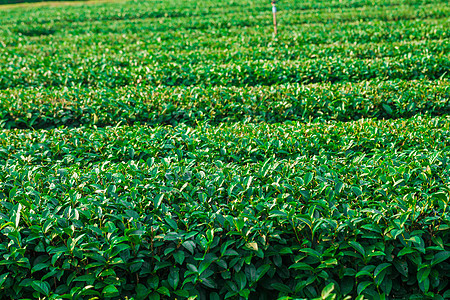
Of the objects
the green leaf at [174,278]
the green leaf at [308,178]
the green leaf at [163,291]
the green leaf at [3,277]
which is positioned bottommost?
the green leaf at [163,291]

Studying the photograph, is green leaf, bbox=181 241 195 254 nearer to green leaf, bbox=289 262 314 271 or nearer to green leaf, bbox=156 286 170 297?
green leaf, bbox=156 286 170 297

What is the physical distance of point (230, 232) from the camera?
8.54 ft

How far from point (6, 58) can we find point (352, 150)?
9.35 m

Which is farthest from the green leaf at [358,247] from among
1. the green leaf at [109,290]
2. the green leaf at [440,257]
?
the green leaf at [109,290]

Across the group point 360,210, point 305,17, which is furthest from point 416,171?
point 305,17

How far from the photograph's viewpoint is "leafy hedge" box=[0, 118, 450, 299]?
249cm

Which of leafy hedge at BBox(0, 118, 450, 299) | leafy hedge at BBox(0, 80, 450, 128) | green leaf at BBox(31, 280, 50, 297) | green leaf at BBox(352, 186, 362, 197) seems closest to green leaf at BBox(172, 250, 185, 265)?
leafy hedge at BBox(0, 118, 450, 299)

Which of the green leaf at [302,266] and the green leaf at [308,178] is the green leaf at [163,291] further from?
the green leaf at [308,178]

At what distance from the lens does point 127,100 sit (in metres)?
6.02

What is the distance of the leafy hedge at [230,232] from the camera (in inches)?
97.9

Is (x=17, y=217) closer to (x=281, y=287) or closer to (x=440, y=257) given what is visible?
(x=281, y=287)

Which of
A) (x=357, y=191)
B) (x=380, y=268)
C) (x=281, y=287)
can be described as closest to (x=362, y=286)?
(x=380, y=268)

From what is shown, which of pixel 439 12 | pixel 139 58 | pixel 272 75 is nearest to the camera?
pixel 272 75

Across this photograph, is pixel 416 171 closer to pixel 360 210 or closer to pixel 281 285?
pixel 360 210
